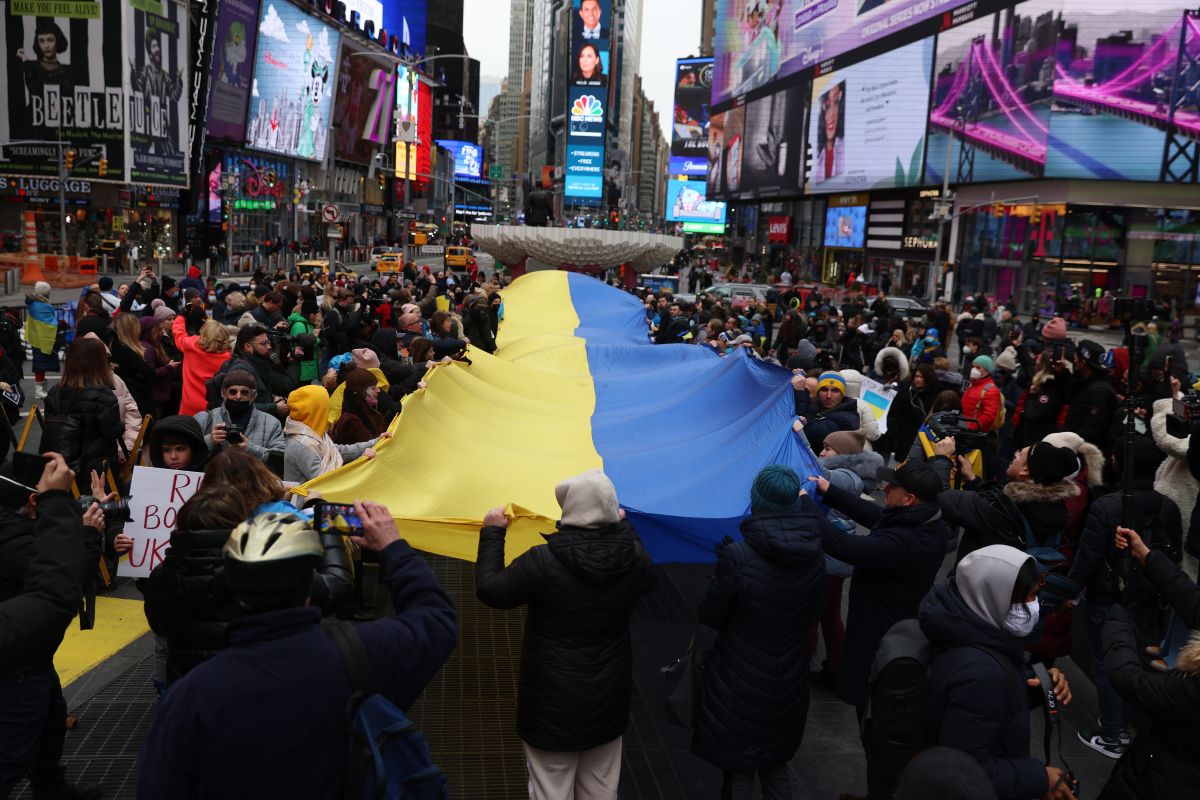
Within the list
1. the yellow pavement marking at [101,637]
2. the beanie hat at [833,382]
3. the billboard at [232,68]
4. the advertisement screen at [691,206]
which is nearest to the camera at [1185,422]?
the beanie hat at [833,382]

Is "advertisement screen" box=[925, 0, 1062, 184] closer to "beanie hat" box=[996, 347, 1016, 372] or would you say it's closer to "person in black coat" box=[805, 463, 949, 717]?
"beanie hat" box=[996, 347, 1016, 372]

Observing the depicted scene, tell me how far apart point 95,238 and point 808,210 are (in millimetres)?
52114

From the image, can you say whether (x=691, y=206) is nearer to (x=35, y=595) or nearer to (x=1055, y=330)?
(x=1055, y=330)

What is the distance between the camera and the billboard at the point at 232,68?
50.3 meters

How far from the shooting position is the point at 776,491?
4488 millimetres

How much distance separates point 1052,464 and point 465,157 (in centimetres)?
15889

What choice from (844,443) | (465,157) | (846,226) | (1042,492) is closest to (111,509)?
(1042,492)

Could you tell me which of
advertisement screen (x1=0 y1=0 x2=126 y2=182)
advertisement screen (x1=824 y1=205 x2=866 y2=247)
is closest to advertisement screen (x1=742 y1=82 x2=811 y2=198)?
advertisement screen (x1=824 y1=205 x2=866 y2=247)

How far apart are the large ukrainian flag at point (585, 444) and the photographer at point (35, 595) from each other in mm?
1642

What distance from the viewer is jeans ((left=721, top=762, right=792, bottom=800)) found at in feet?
15.3

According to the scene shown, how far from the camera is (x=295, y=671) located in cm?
258

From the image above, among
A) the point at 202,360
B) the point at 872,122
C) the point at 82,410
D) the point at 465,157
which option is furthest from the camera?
the point at 465,157

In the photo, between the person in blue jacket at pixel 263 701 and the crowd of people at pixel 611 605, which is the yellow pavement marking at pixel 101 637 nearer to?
the crowd of people at pixel 611 605

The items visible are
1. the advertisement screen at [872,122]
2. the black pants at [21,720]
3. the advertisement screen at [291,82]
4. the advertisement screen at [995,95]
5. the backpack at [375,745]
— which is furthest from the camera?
the advertisement screen at [872,122]
